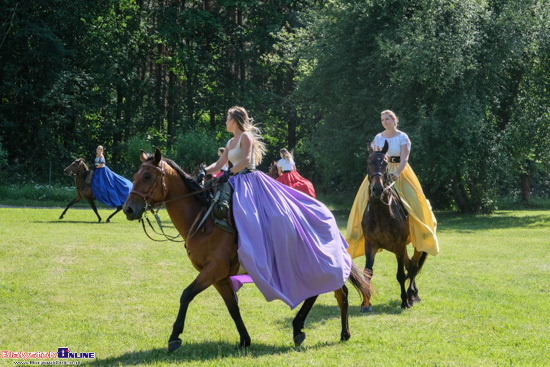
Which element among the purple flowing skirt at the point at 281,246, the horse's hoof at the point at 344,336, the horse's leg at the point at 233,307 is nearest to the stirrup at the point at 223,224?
the purple flowing skirt at the point at 281,246

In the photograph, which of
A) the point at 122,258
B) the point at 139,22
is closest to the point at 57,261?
the point at 122,258

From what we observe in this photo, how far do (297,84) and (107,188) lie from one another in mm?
15917

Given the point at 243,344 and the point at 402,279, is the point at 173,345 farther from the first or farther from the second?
the point at 402,279

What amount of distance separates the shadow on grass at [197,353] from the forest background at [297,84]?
20462mm

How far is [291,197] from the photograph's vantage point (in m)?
7.32

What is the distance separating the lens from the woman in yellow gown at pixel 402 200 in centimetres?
1003

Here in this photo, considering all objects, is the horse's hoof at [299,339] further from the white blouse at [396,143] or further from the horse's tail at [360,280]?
the white blouse at [396,143]

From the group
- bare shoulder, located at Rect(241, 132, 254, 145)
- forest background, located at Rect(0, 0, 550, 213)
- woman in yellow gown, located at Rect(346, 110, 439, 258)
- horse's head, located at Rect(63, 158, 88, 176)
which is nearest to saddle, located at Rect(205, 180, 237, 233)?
bare shoulder, located at Rect(241, 132, 254, 145)

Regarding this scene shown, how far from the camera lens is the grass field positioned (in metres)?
6.81

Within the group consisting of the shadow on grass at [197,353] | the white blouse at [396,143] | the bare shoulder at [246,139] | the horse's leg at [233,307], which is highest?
the white blouse at [396,143]

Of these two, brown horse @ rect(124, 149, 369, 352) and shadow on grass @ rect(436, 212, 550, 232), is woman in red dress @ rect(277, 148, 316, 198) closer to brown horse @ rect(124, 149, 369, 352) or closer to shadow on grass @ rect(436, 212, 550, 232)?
shadow on grass @ rect(436, 212, 550, 232)

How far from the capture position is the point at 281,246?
22.6ft

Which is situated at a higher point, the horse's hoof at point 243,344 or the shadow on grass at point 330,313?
the horse's hoof at point 243,344

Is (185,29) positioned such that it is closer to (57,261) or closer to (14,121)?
(14,121)
